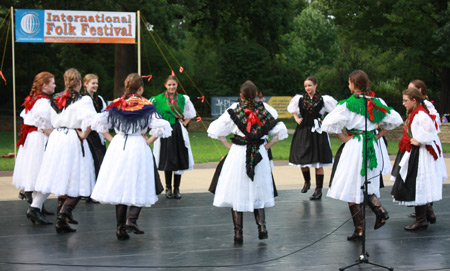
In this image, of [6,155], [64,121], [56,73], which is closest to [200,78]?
[56,73]

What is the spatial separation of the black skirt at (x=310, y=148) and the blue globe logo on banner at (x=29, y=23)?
7.18 m

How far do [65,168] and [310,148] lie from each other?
A: 438cm

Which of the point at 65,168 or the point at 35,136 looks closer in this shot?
the point at 65,168

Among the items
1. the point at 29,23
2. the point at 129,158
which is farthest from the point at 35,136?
the point at 29,23

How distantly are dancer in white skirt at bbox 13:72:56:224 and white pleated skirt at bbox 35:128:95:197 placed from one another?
500mm

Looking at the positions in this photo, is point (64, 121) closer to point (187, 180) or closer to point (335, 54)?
point (187, 180)

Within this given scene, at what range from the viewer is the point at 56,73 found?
33.6m

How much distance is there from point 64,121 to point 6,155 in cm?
980

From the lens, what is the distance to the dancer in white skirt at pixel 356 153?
7348mm

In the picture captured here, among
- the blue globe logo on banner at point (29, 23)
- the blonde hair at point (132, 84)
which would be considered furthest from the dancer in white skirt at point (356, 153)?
the blue globe logo on banner at point (29, 23)

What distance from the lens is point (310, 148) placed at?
35.2 feet

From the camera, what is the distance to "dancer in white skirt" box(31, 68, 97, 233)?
7863mm

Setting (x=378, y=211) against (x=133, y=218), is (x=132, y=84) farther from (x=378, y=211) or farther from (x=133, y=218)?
Answer: (x=378, y=211)

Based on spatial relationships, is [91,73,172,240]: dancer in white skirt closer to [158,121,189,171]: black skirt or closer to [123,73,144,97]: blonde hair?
[123,73,144,97]: blonde hair
